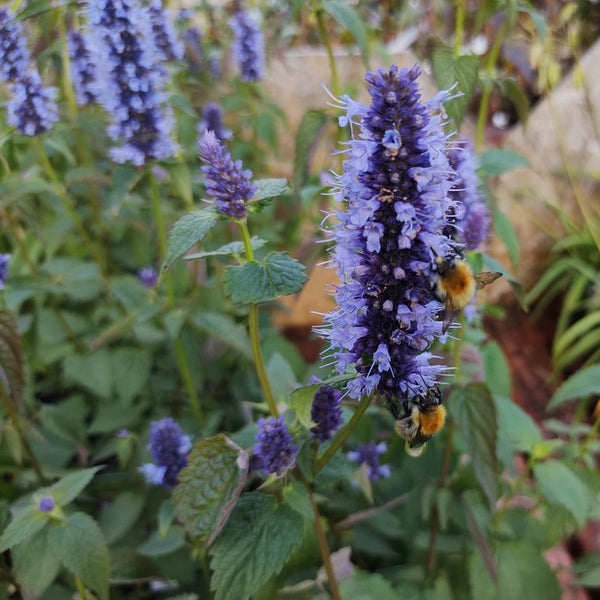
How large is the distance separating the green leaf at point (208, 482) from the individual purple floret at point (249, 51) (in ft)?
5.71

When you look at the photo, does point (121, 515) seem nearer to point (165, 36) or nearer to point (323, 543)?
point (323, 543)

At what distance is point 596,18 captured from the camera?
427 centimetres

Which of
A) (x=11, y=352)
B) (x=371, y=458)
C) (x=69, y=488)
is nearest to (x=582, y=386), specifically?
(x=371, y=458)

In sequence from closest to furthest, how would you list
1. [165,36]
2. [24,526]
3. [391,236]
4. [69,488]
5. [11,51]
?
[391,236]
[24,526]
[69,488]
[11,51]
[165,36]

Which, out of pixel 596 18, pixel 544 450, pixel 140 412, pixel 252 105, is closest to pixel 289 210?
pixel 252 105

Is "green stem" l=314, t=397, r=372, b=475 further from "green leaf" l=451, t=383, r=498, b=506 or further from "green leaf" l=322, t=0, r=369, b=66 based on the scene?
"green leaf" l=322, t=0, r=369, b=66

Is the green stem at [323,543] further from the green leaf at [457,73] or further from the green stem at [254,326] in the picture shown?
the green leaf at [457,73]

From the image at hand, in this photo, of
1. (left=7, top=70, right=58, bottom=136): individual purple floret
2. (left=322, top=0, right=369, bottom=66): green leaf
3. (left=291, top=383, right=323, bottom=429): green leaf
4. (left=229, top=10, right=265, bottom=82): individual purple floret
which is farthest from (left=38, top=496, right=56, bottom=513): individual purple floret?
(left=229, top=10, right=265, bottom=82): individual purple floret

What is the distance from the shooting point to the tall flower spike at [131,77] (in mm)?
1539

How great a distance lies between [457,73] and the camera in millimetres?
→ 1445

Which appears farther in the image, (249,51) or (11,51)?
(249,51)

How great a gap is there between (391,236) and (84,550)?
0.97 metres

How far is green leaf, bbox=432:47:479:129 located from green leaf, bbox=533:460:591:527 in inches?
37.2

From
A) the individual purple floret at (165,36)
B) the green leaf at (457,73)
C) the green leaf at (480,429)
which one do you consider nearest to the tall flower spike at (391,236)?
the green leaf at (480,429)
